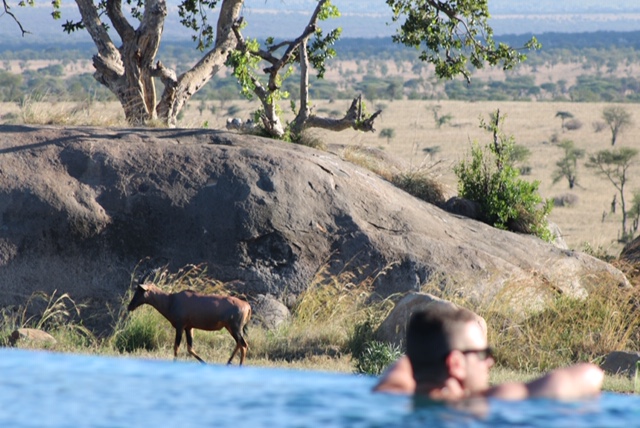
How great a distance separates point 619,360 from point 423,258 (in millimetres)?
2840

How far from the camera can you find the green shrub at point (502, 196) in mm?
14977

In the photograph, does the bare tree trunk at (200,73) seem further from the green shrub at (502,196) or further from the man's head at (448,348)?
the man's head at (448,348)

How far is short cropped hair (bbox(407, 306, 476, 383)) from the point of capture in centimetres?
473

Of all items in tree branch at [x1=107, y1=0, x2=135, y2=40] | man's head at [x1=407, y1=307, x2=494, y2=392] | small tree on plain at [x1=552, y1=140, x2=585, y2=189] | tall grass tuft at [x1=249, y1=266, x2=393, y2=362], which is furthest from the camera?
small tree on plain at [x1=552, y1=140, x2=585, y2=189]

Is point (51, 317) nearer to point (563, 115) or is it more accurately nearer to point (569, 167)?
point (569, 167)

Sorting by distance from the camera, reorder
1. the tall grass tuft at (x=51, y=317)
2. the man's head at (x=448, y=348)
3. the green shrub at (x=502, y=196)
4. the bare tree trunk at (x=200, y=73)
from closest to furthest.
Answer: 1. the man's head at (x=448, y=348)
2. the tall grass tuft at (x=51, y=317)
3. the green shrub at (x=502, y=196)
4. the bare tree trunk at (x=200, y=73)

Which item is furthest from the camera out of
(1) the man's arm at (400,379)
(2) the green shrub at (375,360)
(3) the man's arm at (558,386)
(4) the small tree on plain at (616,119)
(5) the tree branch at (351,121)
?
(4) the small tree on plain at (616,119)

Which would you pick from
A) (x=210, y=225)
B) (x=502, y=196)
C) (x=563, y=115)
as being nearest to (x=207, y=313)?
(x=210, y=225)

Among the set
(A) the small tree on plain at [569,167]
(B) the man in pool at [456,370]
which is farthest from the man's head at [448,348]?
(A) the small tree on plain at [569,167]

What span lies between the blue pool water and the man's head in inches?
7.9

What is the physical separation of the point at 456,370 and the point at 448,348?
0.11m

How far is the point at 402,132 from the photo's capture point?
196 ft

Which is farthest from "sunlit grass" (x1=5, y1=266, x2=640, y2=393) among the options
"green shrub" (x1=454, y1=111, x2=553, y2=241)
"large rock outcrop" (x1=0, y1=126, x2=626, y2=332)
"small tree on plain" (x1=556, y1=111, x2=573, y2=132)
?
"small tree on plain" (x1=556, y1=111, x2=573, y2=132)

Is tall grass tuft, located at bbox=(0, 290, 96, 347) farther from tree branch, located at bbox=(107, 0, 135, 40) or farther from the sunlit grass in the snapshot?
tree branch, located at bbox=(107, 0, 135, 40)
